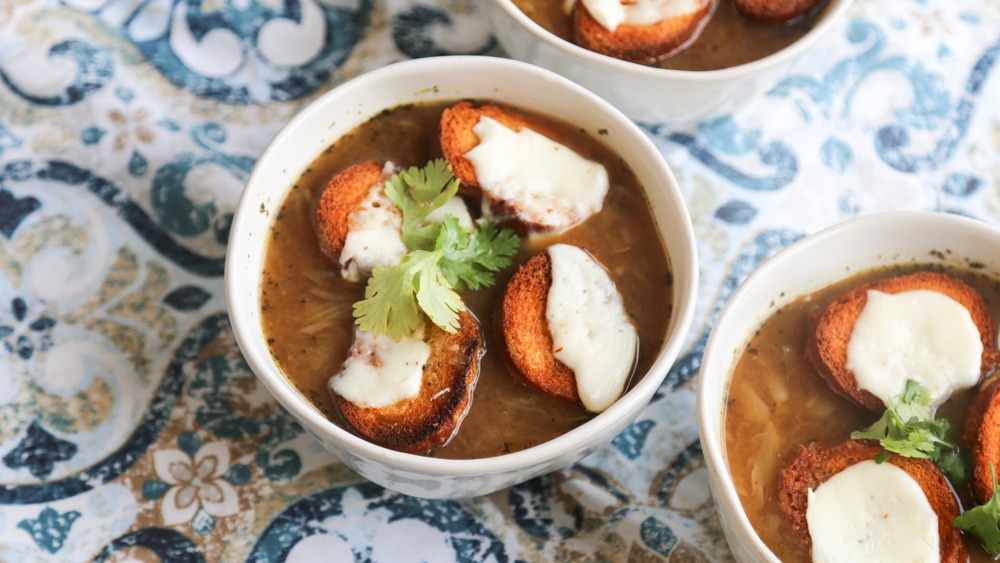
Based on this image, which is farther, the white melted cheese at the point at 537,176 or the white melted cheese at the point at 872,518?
the white melted cheese at the point at 537,176

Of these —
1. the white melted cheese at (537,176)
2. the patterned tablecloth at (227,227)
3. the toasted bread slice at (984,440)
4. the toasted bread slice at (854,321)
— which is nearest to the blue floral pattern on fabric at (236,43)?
the patterned tablecloth at (227,227)

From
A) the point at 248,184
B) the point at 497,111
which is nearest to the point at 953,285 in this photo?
the point at 497,111

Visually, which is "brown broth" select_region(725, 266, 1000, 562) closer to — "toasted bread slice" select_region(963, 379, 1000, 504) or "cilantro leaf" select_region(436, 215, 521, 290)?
"toasted bread slice" select_region(963, 379, 1000, 504)

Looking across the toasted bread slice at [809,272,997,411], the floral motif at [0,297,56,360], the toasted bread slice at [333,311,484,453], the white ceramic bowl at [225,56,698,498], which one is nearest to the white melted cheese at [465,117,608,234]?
the white ceramic bowl at [225,56,698,498]

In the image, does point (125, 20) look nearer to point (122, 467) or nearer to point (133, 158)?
point (133, 158)

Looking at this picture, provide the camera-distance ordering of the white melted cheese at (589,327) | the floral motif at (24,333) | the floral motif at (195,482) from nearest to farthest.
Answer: the white melted cheese at (589,327) → the floral motif at (195,482) → the floral motif at (24,333)

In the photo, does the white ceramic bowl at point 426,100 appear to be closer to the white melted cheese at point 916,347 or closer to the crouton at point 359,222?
the crouton at point 359,222
